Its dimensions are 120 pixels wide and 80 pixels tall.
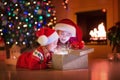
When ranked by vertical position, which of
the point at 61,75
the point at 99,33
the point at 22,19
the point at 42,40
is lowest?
the point at 61,75

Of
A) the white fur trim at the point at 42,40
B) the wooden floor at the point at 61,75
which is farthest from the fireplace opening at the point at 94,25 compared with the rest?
the wooden floor at the point at 61,75

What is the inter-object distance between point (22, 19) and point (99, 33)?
1.98 meters

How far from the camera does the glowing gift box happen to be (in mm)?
877

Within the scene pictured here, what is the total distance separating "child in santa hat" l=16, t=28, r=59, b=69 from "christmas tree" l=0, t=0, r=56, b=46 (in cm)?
235

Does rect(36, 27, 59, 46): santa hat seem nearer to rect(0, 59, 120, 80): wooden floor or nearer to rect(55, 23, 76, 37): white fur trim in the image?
rect(55, 23, 76, 37): white fur trim

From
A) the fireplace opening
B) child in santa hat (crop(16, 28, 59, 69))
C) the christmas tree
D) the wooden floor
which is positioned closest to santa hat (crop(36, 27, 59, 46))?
child in santa hat (crop(16, 28, 59, 69))

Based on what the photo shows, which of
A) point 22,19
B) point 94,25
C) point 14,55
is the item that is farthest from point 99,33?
point 14,55

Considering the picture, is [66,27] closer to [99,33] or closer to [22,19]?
[22,19]

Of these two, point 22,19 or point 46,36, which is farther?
point 22,19

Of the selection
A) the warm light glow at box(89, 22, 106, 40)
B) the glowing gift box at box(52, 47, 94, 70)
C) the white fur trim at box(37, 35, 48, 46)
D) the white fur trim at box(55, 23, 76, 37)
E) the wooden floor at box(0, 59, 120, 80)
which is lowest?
the wooden floor at box(0, 59, 120, 80)

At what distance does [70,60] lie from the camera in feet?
2.96

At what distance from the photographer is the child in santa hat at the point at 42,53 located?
0.93m

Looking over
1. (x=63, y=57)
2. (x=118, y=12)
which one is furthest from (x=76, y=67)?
(x=118, y=12)

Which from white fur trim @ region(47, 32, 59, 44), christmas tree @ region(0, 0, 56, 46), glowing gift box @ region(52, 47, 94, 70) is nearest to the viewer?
glowing gift box @ region(52, 47, 94, 70)
